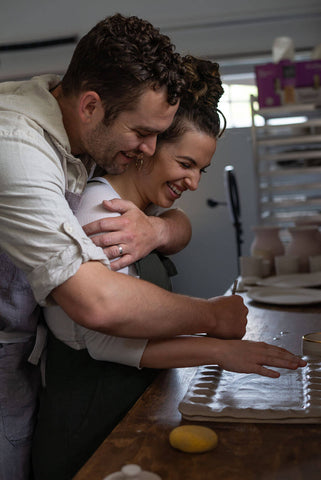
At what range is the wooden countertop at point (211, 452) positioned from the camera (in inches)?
31.9

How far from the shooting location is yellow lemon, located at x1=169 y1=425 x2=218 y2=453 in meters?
0.86

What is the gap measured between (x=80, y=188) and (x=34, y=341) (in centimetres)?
39

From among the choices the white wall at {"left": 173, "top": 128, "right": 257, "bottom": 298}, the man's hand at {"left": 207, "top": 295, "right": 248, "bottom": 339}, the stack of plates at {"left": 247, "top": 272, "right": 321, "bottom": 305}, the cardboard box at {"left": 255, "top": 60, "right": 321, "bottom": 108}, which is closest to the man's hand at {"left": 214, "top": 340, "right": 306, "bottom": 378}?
the man's hand at {"left": 207, "top": 295, "right": 248, "bottom": 339}

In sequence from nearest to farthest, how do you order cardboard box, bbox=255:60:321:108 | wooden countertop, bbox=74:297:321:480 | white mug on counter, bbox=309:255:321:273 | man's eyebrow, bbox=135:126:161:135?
wooden countertop, bbox=74:297:321:480, man's eyebrow, bbox=135:126:161:135, white mug on counter, bbox=309:255:321:273, cardboard box, bbox=255:60:321:108

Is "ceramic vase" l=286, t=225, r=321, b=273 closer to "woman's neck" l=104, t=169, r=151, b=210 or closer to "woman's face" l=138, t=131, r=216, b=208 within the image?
"woman's face" l=138, t=131, r=216, b=208

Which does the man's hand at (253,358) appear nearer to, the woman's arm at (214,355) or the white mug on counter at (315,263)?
the woman's arm at (214,355)

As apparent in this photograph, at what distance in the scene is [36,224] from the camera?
1.03 m

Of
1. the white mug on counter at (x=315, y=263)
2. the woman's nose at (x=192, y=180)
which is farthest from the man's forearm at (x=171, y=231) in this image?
the white mug on counter at (x=315, y=263)

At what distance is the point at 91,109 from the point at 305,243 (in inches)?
57.2

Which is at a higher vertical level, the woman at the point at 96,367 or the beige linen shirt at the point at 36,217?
the beige linen shirt at the point at 36,217

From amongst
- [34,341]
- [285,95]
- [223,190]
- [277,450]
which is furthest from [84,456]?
[223,190]

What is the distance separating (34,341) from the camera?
53.2 inches

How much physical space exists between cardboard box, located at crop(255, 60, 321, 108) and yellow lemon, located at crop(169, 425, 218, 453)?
341cm

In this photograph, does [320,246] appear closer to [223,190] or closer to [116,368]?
[116,368]
